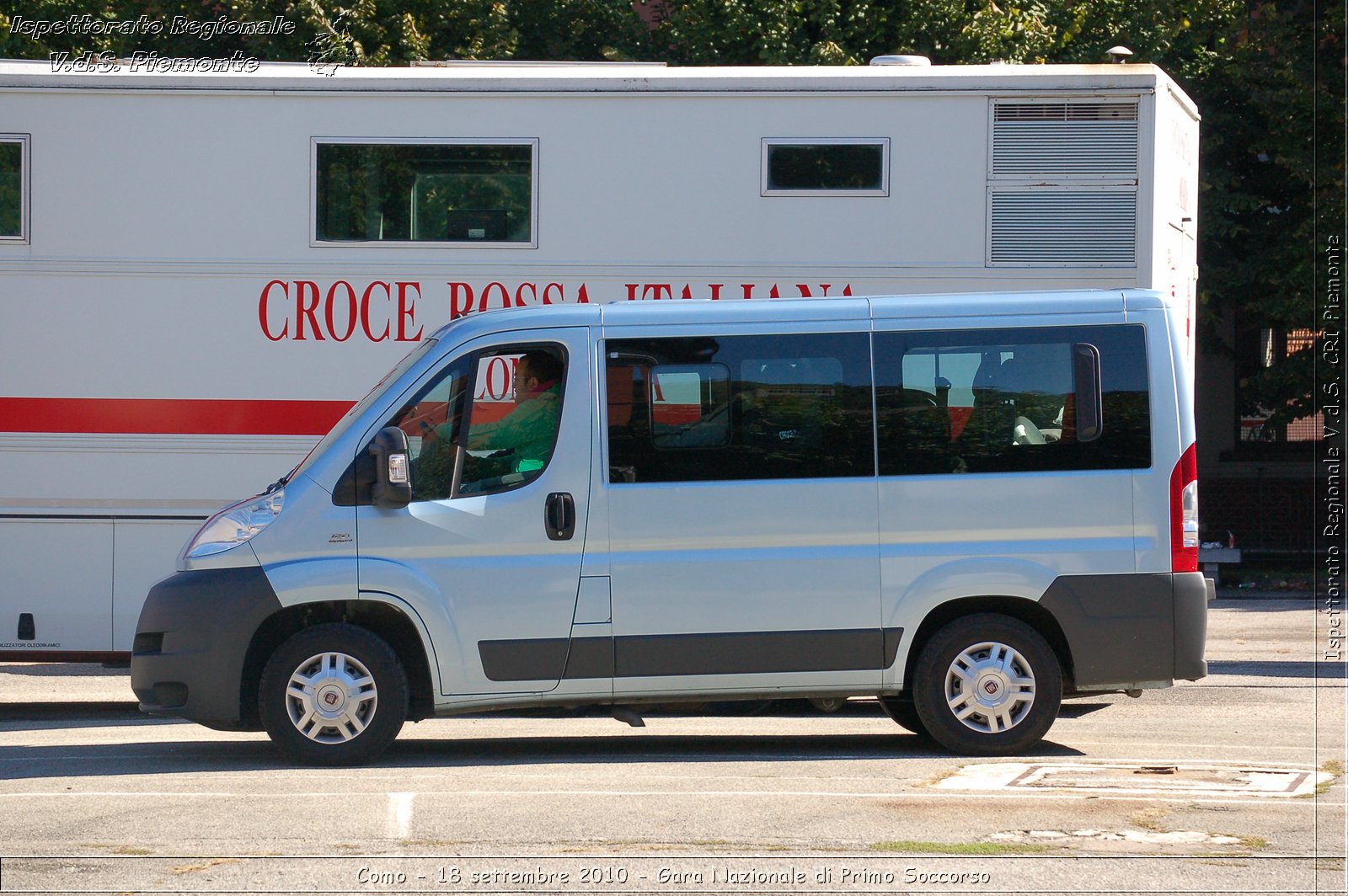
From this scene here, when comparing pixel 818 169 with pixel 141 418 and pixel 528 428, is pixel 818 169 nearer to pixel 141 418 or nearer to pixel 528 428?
pixel 528 428

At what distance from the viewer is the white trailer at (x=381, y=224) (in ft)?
30.2

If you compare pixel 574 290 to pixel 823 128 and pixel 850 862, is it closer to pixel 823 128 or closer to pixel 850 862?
pixel 823 128

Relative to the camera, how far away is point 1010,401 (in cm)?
755

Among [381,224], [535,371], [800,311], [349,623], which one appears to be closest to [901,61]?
[800,311]

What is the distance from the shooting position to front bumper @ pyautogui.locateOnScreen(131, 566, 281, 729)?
733 centimetres

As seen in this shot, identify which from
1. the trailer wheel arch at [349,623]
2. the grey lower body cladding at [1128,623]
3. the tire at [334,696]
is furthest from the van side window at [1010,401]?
the tire at [334,696]

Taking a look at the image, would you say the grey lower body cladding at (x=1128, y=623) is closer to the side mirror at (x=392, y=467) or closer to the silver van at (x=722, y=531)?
the silver van at (x=722, y=531)

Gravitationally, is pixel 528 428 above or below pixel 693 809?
above

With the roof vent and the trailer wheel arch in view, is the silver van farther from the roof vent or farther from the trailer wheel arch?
the roof vent

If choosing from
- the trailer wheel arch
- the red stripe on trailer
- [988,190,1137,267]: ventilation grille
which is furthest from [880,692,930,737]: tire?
the red stripe on trailer

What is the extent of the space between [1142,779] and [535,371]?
3.57 meters

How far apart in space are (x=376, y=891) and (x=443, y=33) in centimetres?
1606

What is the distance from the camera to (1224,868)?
5.42 m

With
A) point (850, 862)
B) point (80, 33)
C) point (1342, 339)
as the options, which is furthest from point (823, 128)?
point (80, 33)
